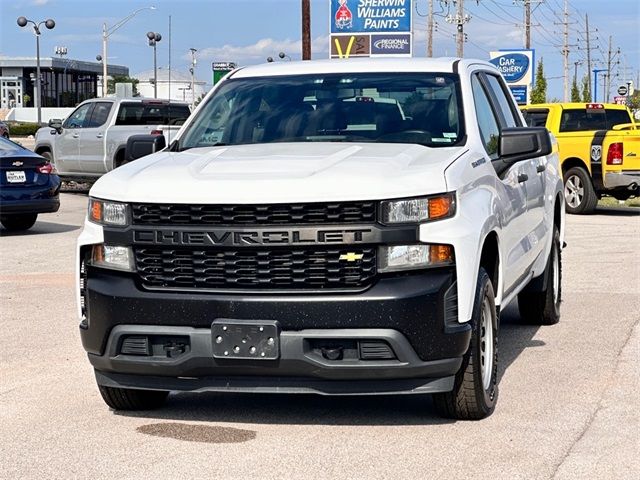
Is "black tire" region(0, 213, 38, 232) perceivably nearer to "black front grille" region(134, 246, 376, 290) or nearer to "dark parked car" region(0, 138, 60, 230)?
"dark parked car" region(0, 138, 60, 230)

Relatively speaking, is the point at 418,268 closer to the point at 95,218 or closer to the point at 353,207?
the point at 353,207

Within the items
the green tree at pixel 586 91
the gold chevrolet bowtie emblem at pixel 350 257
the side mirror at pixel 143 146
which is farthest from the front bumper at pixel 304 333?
the green tree at pixel 586 91

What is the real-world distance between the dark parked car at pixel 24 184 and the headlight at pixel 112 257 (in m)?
11.8

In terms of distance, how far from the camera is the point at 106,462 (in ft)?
19.2

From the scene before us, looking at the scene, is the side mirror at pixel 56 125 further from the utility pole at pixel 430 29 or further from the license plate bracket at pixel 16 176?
the utility pole at pixel 430 29

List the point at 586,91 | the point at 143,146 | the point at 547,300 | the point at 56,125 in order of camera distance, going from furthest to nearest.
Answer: the point at 586,91, the point at 56,125, the point at 547,300, the point at 143,146

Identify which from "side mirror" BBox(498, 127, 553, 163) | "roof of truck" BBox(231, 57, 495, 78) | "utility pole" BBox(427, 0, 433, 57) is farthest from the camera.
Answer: "utility pole" BBox(427, 0, 433, 57)

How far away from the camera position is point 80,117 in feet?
87.3

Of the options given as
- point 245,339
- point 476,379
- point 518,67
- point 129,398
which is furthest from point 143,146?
point 518,67

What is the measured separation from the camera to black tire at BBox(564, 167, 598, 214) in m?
22.6

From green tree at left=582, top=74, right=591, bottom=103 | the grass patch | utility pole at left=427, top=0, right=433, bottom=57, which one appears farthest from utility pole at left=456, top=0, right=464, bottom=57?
green tree at left=582, top=74, right=591, bottom=103

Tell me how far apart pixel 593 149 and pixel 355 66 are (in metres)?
15.2

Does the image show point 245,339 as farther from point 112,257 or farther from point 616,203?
point 616,203

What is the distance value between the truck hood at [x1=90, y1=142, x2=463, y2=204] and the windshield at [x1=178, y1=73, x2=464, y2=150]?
376 millimetres
